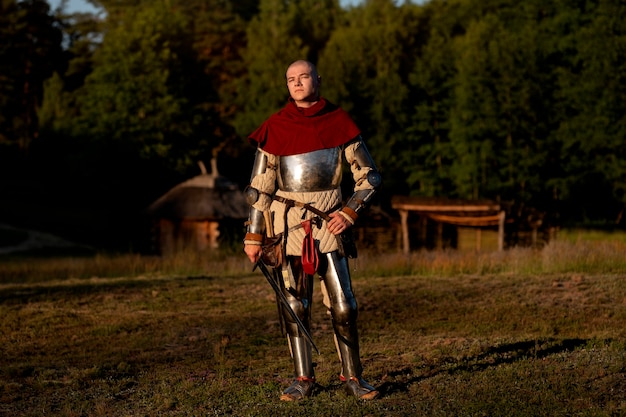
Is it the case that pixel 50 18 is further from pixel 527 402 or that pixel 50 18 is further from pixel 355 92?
pixel 527 402

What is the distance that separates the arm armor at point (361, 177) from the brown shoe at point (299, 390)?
129 cm

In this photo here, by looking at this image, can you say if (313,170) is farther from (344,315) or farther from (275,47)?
(275,47)

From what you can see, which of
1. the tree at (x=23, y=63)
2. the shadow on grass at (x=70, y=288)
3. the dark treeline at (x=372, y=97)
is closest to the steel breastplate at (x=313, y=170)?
the shadow on grass at (x=70, y=288)

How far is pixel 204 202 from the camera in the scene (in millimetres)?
29453

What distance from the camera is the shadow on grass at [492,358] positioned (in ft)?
24.2

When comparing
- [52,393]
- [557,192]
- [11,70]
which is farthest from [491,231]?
[11,70]

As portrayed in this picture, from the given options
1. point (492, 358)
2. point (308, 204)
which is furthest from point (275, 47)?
point (308, 204)

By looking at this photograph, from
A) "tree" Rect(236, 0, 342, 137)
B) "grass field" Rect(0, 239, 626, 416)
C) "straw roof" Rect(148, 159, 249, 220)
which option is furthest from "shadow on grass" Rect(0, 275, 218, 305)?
"tree" Rect(236, 0, 342, 137)

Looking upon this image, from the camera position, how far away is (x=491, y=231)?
105ft

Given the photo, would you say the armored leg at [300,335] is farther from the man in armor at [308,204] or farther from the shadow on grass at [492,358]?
the shadow on grass at [492,358]

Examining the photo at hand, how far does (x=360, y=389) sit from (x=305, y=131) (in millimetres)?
1912

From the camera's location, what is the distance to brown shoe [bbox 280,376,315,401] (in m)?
6.76

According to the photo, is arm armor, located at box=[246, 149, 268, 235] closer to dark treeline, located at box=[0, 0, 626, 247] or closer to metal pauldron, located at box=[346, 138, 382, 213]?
metal pauldron, located at box=[346, 138, 382, 213]

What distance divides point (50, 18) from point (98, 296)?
1905 inches
